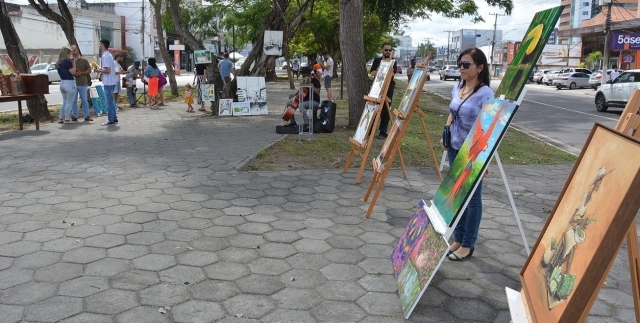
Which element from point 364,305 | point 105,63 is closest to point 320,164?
point 364,305

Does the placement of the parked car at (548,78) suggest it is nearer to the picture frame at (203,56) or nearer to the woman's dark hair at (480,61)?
the picture frame at (203,56)

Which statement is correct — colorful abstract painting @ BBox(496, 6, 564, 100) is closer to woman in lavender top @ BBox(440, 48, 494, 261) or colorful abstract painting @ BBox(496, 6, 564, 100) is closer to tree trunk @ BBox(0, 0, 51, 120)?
woman in lavender top @ BBox(440, 48, 494, 261)

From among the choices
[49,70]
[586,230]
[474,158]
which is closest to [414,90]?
[474,158]

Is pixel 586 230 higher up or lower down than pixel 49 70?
Answer: lower down

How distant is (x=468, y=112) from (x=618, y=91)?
1683cm

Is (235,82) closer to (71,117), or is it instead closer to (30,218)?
(71,117)

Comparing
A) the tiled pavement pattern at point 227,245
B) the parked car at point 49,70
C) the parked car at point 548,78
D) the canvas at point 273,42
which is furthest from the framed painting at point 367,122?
the parked car at point 548,78

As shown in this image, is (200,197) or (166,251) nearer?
(166,251)

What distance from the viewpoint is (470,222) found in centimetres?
427

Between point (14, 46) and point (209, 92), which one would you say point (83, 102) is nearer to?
point (14, 46)

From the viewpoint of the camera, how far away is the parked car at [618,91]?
59.2ft

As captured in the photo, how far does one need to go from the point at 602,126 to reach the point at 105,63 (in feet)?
39.4

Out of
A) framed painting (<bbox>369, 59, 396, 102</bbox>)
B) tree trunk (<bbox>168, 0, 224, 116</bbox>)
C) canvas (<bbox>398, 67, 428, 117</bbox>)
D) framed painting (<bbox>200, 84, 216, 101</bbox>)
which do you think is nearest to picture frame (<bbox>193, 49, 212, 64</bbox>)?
tree trunk (<bbox>168, 0, 224, 116</bbox>)

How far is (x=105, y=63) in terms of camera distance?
12328 millimetres
